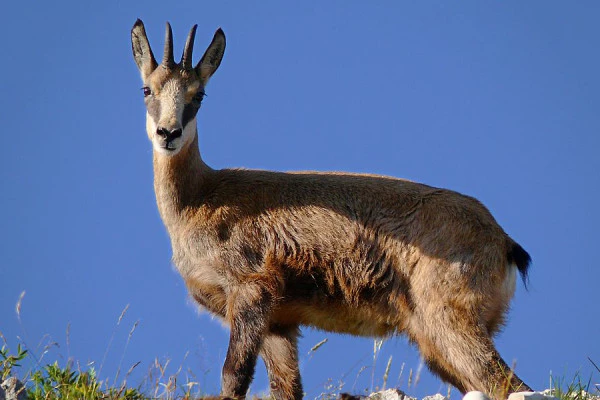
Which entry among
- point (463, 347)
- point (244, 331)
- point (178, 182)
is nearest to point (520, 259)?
point (463, 347)

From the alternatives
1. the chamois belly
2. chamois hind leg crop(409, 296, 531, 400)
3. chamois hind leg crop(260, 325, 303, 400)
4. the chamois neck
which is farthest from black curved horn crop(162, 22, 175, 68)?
chamois hind leg crop(409, 296, 531, 400)

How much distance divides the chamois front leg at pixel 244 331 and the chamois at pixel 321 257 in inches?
0.4

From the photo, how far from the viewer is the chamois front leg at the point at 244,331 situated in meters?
8.20

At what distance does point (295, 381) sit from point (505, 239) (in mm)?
2596

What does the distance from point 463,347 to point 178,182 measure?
11.3 feet

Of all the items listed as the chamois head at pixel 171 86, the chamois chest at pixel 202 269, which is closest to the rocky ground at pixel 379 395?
the chamois chest at pixel 202 269

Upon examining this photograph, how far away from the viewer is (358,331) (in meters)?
8.98

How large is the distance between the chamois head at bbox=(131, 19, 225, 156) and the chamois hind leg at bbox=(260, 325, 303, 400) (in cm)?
223

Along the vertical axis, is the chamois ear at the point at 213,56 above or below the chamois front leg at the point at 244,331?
above

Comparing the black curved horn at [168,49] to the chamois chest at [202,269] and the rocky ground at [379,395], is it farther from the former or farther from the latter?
the rocky ground at [379,395]

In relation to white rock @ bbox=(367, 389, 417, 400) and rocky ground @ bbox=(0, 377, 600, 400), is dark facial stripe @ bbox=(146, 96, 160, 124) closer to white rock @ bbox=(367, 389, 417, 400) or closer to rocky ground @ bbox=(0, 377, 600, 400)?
rocky ground @ bbox=(0, 377, 600, 400)

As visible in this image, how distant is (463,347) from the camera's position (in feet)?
26.6

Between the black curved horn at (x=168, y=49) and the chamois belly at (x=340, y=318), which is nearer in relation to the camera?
the chamois belly at (x=340, y=318)

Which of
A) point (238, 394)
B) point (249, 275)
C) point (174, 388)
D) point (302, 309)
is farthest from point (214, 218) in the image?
point (174, 388)
